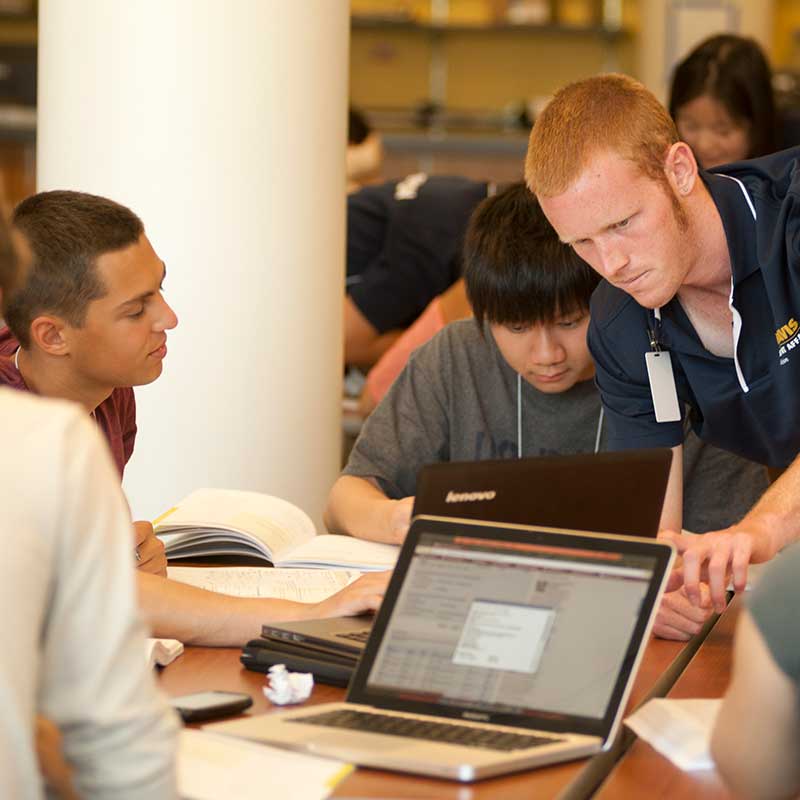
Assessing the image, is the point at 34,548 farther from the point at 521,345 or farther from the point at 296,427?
the point at 296,427

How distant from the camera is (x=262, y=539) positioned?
7.00 ft

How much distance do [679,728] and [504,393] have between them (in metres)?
1.15

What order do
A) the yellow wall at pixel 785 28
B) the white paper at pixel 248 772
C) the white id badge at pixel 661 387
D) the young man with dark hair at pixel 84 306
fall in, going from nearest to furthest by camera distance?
the white paper at pixel 248 772 < the young man with dark hair at pixel 84 306 < the white id badge at pixel 661 387 < the yellow wall at pixel 785 28

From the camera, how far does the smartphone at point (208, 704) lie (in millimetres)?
1399

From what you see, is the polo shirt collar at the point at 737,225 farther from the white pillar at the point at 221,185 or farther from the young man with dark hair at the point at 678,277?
the white pillar at the point at 221,185

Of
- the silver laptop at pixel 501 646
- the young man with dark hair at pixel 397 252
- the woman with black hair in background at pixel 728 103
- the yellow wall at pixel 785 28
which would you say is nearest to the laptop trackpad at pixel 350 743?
the silver laptop at pixel 501 646

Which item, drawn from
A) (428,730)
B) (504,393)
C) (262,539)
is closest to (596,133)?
(504,393)

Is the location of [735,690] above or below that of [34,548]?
below

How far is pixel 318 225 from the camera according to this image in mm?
2928

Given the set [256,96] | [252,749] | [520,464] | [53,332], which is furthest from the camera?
[256,96]

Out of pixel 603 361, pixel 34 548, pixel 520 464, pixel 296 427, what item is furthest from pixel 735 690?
pixel 296 427

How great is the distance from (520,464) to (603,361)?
0.73m

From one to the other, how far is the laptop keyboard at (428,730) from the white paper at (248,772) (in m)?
0.07

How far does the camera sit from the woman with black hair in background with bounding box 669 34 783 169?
3615mm
